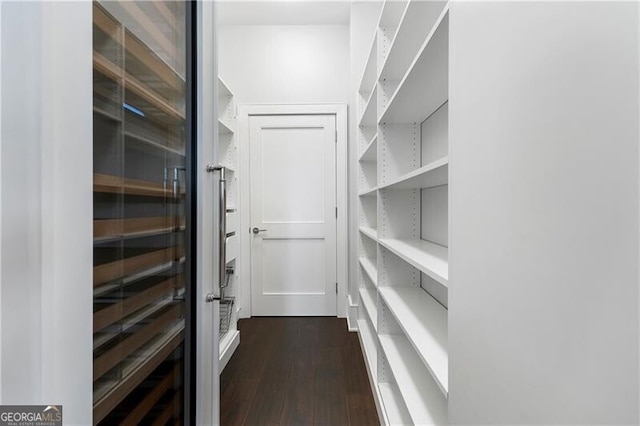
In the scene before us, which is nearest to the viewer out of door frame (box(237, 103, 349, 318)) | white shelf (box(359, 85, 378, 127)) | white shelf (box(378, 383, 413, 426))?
white shelf (box(378, 383, 413, 426))

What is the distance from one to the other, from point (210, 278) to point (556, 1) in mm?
1219

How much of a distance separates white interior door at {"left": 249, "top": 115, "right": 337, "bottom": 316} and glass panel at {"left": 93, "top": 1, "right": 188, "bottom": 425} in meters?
2.08

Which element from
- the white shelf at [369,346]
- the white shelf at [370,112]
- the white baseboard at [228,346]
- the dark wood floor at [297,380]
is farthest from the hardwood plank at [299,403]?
the white shelf at [370,112]

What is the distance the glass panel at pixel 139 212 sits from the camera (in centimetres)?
66

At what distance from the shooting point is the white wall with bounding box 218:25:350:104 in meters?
3.16

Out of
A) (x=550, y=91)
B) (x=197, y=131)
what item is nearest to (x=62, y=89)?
(x=197, y=131)

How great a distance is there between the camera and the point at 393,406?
1.51 metres

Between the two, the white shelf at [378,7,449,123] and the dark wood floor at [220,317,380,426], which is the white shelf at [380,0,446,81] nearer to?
the white shelf at [378,7,449,123]

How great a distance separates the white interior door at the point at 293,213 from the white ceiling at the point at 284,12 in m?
0.97

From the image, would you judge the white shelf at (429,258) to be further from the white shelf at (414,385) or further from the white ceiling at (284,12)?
the white ceiling at (284,12)

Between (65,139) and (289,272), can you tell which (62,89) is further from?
(289,272)

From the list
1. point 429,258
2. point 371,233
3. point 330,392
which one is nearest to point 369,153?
point 371,233

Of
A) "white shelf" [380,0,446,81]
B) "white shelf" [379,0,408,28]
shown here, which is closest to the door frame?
"white shelf" [379,0,408,28]

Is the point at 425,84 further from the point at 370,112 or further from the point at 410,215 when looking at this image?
the point at 370,112
